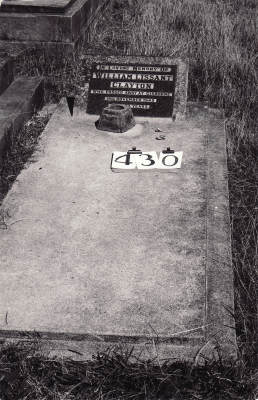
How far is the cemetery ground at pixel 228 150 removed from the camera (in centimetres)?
198

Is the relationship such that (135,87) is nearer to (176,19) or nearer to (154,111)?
(154,111)

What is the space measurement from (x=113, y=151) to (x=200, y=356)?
1.77m

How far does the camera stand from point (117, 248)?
2.59 meters

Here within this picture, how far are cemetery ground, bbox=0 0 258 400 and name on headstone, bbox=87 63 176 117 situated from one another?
0.17m

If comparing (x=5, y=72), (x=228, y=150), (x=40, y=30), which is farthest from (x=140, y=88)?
(x=40, y=30)

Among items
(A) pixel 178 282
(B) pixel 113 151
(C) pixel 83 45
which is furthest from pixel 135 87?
(A) pixel 178 282

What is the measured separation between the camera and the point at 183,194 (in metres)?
3.02

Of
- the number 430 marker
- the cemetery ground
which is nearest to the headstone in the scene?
the cemetery ground

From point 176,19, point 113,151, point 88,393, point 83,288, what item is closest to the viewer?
point 88,393

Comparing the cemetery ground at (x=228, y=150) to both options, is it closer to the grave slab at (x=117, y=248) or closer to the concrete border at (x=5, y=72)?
the grave slab at (x=117, y=248)

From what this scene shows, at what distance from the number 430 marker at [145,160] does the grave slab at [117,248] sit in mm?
50

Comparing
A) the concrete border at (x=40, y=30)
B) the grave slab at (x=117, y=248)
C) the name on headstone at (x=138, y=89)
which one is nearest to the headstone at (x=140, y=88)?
the name on headstone at (x=138, y=89)

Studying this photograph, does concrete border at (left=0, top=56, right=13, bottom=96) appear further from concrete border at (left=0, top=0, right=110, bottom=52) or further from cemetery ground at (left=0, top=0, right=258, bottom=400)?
concrete border at (left=0, top=0, right=110, bottom=52)

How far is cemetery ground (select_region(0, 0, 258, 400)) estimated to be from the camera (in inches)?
77.8
